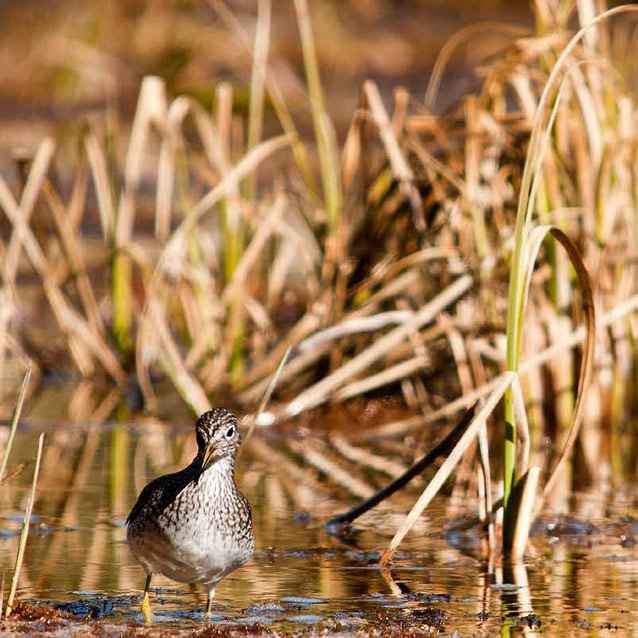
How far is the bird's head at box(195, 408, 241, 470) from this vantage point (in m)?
4.24

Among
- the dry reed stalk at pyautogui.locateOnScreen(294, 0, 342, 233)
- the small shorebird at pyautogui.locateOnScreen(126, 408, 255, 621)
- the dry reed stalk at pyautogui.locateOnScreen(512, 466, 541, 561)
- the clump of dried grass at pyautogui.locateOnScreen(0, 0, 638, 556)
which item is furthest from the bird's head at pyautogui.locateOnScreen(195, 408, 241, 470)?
the dry reed stalk at pyautogui.locateOnScreen(294, 0, 342, 233)

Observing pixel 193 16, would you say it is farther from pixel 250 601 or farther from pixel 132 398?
pixel 250 601

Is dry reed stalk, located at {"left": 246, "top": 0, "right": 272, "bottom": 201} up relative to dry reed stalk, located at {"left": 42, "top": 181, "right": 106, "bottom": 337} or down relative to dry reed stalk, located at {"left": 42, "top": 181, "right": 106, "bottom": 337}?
up

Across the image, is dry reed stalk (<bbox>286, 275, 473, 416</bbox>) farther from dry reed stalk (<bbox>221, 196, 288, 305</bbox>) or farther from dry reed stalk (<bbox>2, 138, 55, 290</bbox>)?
dry reed stalk (<bbox>2, 138, 55, 290</bbox>)

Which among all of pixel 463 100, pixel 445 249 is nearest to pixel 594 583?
pixel 445 249

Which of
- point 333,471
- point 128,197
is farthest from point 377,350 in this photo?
point 128,197

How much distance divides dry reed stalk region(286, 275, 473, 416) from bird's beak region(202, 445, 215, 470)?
→ 8.63ft

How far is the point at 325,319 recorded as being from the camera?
750 cm

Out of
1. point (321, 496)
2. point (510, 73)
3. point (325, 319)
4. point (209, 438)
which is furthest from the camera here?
point (325, 319)

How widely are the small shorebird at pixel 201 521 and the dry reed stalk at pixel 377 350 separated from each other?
257 centimetres

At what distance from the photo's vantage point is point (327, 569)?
16.1 feet

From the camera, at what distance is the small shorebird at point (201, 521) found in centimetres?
418

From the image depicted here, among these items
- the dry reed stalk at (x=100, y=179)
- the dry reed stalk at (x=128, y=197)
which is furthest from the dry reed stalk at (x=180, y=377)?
the dry reed stalk at (x=100, y=179)

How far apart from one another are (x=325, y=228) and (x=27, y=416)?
198 cm
